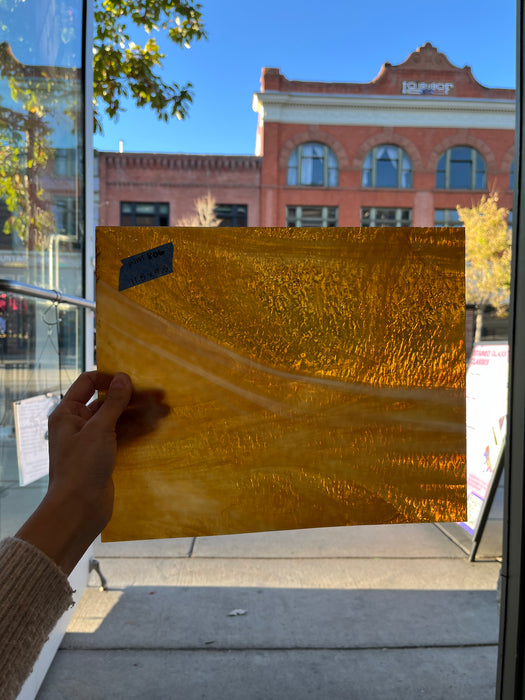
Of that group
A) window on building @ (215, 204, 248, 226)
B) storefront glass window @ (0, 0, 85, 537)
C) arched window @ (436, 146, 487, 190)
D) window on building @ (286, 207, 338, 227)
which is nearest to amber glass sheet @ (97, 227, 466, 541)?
storefront glass window @ (0, 0, 85, 537)

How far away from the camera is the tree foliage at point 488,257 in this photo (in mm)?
17719

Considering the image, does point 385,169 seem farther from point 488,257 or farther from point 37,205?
point 37,205

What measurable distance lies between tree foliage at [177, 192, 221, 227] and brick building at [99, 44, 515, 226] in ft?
1.06

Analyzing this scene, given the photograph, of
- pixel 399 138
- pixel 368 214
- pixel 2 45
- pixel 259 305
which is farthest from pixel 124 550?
pixel 399 138

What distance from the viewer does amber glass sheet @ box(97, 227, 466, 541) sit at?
80 centimetres

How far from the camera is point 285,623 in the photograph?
269 cm

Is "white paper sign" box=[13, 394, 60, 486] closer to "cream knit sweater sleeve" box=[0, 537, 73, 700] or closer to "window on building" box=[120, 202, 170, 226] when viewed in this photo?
"cream knit sweater sleeve" box=[0, 537, 73, 700]

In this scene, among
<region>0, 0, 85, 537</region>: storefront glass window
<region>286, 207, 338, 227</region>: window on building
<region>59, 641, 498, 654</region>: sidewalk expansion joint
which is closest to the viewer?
<region>0, 0, 85, 537</region>: storefront glass window

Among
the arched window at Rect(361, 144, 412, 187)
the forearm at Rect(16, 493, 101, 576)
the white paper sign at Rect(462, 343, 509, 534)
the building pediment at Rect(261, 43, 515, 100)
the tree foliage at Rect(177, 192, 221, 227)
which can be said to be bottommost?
the white paper sign at Rect(462, 343, 509, 534)

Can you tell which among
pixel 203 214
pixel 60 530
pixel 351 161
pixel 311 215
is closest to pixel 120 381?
pixel 60 530

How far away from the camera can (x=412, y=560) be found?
11.2 ft

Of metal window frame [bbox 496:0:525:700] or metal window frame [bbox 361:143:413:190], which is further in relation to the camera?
metal window frame [bbox 361:143:413:190]

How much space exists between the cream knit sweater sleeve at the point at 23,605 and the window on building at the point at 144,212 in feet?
69.1

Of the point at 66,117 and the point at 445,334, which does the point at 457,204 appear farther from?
the point at 445,334
